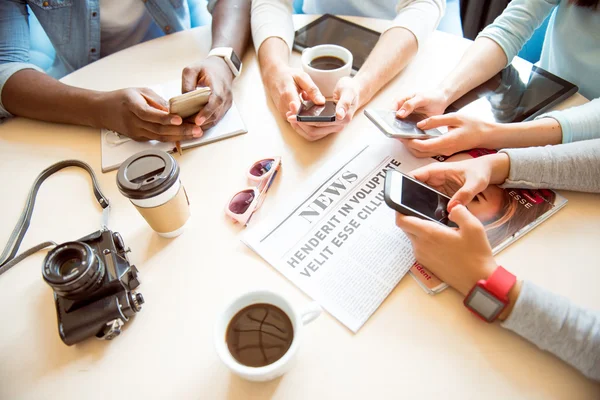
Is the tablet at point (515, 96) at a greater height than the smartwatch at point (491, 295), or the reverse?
the tablet at point (515, 96)

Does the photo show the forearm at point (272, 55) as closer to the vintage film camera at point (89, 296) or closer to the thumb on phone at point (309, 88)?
the thumb on phone at point (309, 88)

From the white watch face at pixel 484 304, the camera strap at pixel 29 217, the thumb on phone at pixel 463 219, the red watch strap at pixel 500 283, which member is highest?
the thumb on phone at pixel 463 219

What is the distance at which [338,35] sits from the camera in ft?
3.32

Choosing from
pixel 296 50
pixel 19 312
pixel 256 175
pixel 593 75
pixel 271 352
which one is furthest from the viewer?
pixel 296 50

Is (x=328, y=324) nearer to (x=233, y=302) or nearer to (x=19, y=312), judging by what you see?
(x=233, y=302)

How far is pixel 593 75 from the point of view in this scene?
2.73 ft

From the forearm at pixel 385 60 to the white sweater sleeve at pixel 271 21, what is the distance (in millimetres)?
242

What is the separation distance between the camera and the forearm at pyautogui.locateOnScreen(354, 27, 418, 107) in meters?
0.83

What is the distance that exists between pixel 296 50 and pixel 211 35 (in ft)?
0.86

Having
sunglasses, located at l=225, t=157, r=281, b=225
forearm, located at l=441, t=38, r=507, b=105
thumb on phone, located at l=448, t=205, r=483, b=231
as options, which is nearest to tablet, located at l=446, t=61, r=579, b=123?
forearm, located at l=441, t=38, r=507, b=105

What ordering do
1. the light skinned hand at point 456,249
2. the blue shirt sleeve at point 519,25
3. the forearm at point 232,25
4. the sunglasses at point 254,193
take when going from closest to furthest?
1. the light skinned hand at point 456,249
2. the sunglasses at point 254,193
3. the blue shirt sleeve at point 519,25
4. the forearm at point 232,25

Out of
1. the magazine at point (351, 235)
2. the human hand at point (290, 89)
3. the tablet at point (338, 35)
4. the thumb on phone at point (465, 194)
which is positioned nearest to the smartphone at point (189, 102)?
the human hand at point (290, 89)

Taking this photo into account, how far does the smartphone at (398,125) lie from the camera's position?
2.31 ft

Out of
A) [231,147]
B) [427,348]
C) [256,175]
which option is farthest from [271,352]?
[231,147]
